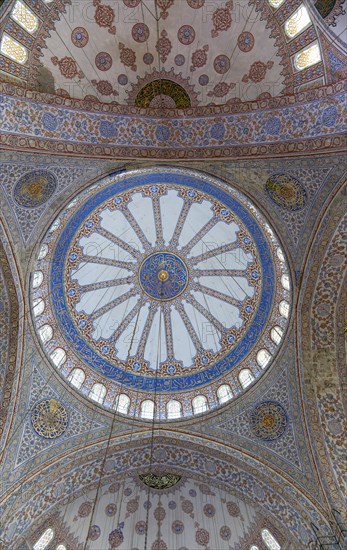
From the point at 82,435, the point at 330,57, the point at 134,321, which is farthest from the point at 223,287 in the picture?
the point at 330,57

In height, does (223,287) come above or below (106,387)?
above

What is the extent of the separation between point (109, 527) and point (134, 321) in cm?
478

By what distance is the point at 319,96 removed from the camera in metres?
6.42

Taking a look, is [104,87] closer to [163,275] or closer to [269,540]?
[163,275]

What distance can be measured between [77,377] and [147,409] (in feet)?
5.74

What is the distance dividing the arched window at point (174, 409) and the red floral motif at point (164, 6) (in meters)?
7.69

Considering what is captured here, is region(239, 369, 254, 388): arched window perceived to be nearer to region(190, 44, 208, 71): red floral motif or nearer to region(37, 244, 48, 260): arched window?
region(37, 244, 48, 260): arched window

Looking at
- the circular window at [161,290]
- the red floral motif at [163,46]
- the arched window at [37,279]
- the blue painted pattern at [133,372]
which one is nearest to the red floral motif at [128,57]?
the red floral motif at [163,46]

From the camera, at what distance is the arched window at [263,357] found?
930 centimetres

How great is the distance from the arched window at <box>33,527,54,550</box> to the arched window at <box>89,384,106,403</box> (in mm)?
2768

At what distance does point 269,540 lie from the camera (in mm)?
8977

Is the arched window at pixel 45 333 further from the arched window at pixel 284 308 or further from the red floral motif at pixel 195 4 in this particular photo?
the red floral motif at pixel 195 4

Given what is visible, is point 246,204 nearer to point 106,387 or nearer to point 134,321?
point 134,321

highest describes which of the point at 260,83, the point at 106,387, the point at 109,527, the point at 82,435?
the point at 260,83
